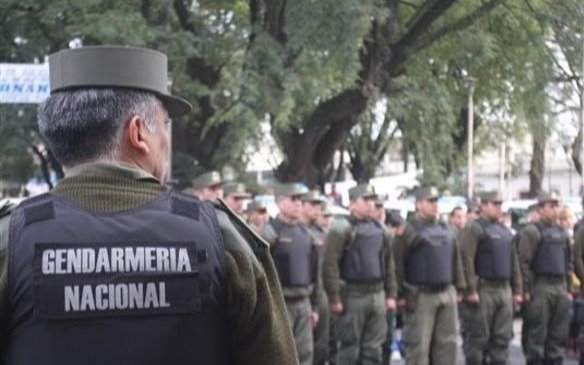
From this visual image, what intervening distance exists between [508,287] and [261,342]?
9.19 m

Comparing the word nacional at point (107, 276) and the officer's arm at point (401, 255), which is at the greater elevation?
the word nacional at point (107, 276)

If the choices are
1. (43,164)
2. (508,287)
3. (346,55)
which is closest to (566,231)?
(508,287)

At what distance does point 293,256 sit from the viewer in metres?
9.85

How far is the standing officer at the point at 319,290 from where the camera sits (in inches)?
412

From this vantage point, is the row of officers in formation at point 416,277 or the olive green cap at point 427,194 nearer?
the row of officers in formation at point 416,277

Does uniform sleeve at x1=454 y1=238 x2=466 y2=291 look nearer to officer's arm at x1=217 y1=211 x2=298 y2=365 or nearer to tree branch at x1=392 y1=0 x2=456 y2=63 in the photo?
tree branch at x1=392 y1=0 x2=456 y2=63

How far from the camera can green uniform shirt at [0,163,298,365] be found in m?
2.38

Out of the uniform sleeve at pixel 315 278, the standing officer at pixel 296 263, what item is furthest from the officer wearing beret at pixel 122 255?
the uniform sleeve at pixel 315 278

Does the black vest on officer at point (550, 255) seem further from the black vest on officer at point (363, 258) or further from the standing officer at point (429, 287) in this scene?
the black vest on officer at point (363, 258)

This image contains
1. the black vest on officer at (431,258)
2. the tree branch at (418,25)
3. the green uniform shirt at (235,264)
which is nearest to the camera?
the green uniform shirt at (235,264)

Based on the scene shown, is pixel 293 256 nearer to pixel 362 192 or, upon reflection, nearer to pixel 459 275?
pixel 362 192

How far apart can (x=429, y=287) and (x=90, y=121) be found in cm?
823

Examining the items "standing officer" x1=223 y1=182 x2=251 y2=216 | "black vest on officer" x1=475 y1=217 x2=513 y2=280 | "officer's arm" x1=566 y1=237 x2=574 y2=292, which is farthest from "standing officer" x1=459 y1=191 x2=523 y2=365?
"standing officer" x1=223 y1=182 x2=251 y2=216

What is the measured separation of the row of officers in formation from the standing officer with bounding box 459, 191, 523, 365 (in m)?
0.01
